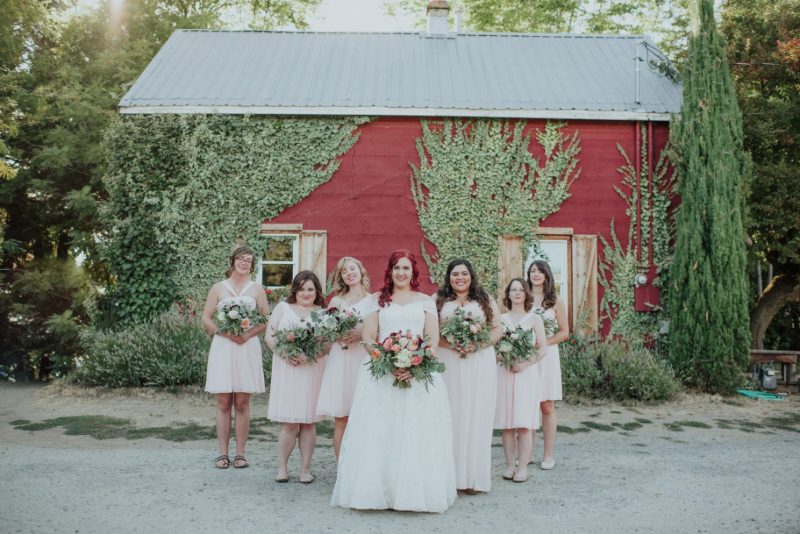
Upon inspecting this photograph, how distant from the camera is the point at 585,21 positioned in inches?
878

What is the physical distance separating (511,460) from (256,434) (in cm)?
324

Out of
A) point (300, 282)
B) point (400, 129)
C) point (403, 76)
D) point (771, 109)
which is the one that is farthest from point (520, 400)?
point (771, 109)

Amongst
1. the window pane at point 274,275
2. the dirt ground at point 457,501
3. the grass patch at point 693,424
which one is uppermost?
the window pane at point 274,275

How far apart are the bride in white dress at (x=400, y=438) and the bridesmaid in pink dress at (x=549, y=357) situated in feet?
5.14

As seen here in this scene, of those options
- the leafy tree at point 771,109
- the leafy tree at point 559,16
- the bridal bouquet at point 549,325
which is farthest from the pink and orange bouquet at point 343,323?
the leafy tree at point 559,16

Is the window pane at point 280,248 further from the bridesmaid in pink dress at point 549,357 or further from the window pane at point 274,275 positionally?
the bridesmaid in pink dress at point 549,357

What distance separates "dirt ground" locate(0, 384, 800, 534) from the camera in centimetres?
465

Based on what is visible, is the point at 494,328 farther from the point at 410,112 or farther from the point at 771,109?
the point at 771,109

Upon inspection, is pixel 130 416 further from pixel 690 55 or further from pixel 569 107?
pixel 690 55

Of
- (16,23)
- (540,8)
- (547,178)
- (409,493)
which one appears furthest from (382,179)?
(540,8)

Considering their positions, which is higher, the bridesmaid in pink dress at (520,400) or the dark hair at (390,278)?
the dark hair at (390,278)

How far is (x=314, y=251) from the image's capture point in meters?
11.9

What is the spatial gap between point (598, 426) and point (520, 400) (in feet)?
10.1

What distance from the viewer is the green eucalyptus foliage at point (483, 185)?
11.9 metres
